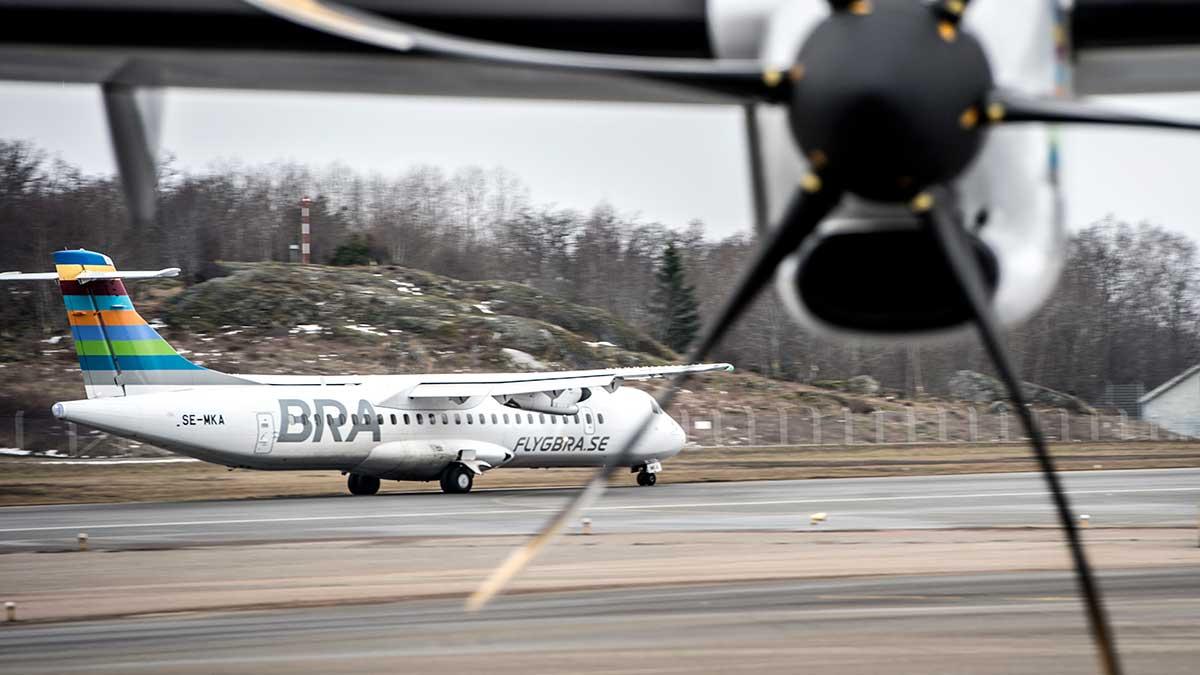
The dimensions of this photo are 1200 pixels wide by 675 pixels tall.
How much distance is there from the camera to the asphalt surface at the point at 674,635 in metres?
9.36

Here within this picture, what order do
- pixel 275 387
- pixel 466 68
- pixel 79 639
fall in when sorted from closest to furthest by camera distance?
pixel 466 68 < pixel 79 639 < pixel 275 387

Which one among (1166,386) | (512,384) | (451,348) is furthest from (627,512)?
(1166,386)

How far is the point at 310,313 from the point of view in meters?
57.2

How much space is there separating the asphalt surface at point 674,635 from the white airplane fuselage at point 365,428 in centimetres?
1058

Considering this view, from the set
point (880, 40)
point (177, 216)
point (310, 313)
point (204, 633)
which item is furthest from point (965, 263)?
point (310, 313)

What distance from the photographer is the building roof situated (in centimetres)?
5026

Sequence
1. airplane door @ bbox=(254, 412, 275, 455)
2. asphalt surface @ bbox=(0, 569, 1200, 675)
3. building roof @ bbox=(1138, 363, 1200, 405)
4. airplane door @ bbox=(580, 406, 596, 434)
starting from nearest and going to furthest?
asphalt surface @ bbox=(0, 569, 1200, 675), airplane door @ bbox=(254, 412, 275, 455), airplane door @ bbox=(580, 406, 596, 434), building roof @ bbox=(1138, 363, 1200, 405)

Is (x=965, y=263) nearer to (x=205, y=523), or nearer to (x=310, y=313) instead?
(x=205, y=523)

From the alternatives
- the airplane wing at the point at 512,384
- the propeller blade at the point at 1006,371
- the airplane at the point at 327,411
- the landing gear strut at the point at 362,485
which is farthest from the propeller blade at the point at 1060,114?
the landing gear strut at the point at 362,485

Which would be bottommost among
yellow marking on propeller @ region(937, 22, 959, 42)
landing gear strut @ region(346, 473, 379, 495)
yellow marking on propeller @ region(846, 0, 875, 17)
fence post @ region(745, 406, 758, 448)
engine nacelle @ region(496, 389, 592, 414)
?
landing gear strut @ region(346, 473, 379, 495)

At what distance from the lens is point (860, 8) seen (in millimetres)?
3967

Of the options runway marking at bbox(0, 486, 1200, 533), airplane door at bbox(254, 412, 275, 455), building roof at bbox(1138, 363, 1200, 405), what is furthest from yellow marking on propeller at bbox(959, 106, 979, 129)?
building roof at bbox(1138, 363, 1200, 405)

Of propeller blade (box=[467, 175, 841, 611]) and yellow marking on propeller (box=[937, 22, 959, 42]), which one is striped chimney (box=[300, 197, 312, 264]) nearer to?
propeller blade (box=[467, 175, 841, 611])

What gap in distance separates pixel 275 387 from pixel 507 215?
3651 centimetres
